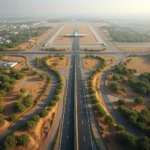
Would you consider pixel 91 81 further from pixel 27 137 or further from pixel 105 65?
pixel 27 137

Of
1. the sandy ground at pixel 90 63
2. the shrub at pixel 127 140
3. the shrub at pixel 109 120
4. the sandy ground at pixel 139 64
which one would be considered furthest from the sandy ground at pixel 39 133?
the sandy ground at pixel 139 64

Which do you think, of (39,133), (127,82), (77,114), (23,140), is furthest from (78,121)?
(127,82)

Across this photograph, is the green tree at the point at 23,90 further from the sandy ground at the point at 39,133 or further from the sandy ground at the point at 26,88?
the sandy ground at the point at 39,133

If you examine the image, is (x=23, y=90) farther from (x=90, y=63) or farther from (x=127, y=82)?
(x=90, y=63)

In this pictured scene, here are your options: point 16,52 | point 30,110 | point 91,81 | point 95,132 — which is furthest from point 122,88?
point 16,52

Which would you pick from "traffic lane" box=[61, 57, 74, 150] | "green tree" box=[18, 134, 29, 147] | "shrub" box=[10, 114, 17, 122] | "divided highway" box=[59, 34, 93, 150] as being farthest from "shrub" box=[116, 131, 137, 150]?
"shrub" box=[10, 114, 17, 122]

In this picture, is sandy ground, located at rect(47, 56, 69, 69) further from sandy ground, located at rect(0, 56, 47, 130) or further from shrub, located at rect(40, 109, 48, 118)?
shrub, located at rect(40, 109, 48, 118)
